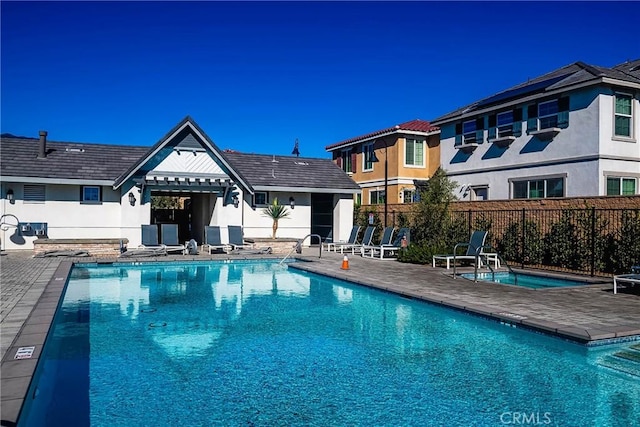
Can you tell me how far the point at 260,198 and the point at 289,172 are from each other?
249 centimetres

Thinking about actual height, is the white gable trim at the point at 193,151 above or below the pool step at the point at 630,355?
above

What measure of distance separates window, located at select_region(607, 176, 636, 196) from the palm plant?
556 inches

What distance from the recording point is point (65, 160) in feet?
70.5

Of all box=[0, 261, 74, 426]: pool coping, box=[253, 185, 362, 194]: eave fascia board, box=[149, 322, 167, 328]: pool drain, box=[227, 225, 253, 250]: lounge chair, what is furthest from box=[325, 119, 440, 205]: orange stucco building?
box=[0, 261, 74, 426]: pool coping

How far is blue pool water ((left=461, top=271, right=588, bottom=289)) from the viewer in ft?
44.7

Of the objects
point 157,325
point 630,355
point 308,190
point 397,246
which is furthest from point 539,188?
point 157,325

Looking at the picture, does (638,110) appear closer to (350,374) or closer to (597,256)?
(597,256)

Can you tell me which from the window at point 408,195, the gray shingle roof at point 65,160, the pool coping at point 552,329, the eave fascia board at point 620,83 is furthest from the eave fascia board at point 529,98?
the gray shingle roof at point 65,160

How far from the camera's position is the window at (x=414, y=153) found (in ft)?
99.2

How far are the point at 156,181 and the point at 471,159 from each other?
51.1 feet

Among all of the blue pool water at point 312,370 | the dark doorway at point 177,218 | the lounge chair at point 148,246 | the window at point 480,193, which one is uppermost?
the window at point 480,193

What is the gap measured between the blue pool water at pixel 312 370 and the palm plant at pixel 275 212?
12.7m

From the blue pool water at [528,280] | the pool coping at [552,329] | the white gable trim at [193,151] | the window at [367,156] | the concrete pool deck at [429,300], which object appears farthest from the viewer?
the window at [367,156]

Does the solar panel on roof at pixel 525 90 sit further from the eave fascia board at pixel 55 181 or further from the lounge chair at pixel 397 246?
the eave fascia board at pixel 55 181
